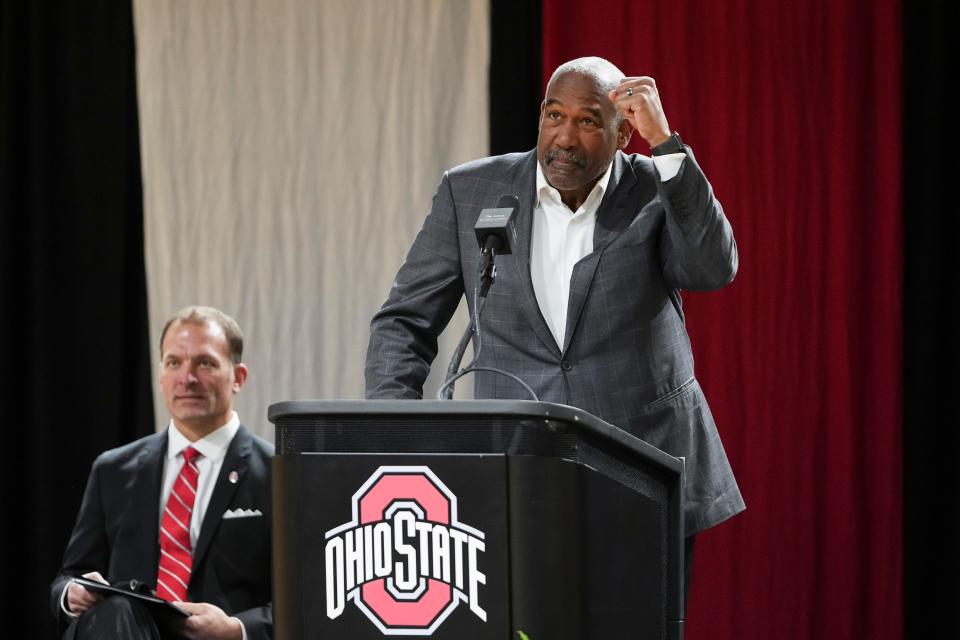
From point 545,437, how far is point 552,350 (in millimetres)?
Result: 658

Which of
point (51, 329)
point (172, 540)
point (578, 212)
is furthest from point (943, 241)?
point (51, 329)

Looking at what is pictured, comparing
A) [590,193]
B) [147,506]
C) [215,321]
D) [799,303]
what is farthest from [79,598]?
[799,303]

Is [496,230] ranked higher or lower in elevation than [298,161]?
lower

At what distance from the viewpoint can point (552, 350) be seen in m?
2.07

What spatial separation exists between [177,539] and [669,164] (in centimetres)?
164

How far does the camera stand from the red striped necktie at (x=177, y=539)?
117 inches

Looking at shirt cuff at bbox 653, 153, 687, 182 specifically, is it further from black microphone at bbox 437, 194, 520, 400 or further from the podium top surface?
the podium top surface

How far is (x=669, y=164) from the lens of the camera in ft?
6.32

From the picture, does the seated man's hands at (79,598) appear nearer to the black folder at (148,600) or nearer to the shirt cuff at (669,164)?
the black folder at (148,600)

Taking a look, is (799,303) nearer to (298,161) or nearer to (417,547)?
(298,161)

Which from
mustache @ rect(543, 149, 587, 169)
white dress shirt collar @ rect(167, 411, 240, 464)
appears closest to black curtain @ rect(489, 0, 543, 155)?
white dress shirt collar @ rect(167, 411, 240, 464)

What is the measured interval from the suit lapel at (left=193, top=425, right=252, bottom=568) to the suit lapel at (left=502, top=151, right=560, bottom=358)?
4.05 ft

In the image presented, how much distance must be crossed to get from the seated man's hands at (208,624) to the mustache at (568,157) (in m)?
1.31

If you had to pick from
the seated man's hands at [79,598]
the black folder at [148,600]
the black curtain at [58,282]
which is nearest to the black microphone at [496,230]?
the black folder at [148,600]
